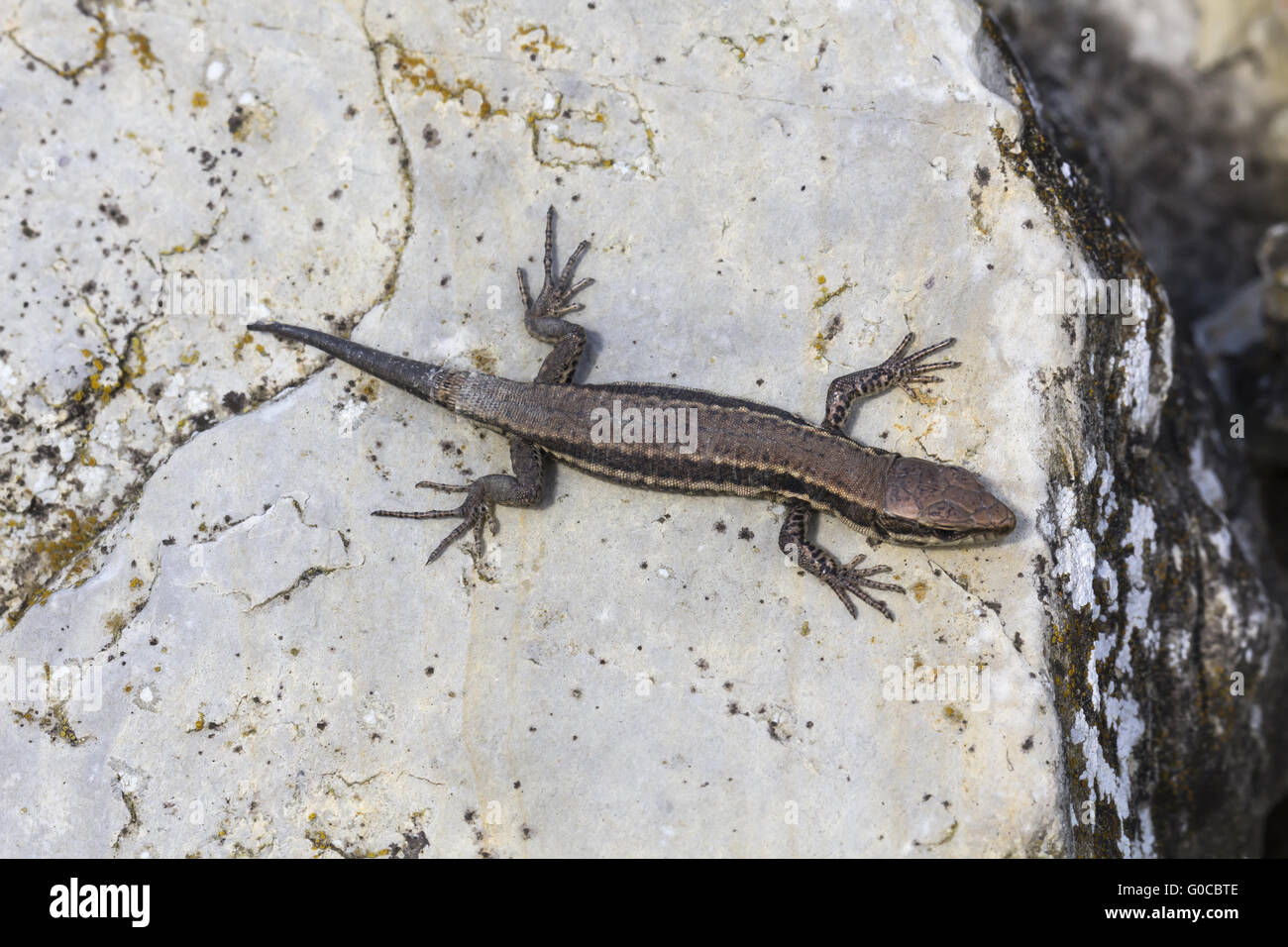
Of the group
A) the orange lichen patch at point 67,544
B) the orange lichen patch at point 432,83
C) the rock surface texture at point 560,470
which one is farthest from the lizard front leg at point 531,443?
the orange lichen patch at point 67,544

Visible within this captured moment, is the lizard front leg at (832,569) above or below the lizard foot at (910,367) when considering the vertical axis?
below

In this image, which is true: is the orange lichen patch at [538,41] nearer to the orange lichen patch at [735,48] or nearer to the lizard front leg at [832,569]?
the orange lichen patch at [735,48]

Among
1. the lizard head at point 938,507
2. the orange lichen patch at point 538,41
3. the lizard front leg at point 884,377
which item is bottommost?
the lizard head at point 938,507

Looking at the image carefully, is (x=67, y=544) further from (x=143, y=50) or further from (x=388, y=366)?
(x=143, y=50)

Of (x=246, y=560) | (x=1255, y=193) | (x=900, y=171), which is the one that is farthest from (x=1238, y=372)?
(x=246, y=560)

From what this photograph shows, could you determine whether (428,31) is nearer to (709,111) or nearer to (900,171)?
(709,111)
